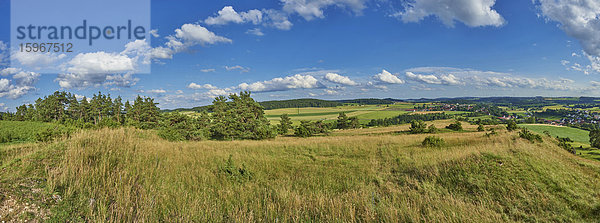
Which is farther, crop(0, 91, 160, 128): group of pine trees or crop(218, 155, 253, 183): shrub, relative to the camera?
crop(0, 91, 160, 128): group of pine trees

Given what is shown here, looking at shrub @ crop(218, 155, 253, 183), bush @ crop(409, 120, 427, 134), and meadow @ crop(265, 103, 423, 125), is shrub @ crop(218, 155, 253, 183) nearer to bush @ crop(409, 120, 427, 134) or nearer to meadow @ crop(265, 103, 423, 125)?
bush @ crop(409, 120, 427, 134)

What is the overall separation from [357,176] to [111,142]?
A: 805cm

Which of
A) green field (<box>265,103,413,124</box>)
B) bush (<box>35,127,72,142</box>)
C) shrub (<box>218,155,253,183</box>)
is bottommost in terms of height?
green field (<box>265,103,413,124</box>)

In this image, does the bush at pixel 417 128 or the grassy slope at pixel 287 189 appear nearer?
→ the grassy slope at pixel 287 189

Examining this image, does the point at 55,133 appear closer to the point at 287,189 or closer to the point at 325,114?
the point at 287,189

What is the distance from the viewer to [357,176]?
816 cm

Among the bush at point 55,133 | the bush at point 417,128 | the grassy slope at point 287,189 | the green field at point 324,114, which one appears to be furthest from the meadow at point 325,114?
the grassy slope at point 287,189

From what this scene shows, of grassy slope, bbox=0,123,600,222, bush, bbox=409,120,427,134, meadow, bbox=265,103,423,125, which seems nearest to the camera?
grassy slope, bbox=0,123,600,222

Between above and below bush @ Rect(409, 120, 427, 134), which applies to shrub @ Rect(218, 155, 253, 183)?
above

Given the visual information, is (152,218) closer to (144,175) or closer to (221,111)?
(144,175)

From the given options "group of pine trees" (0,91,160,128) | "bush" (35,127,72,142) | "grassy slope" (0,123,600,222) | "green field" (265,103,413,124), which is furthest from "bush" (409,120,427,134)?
"group of pine trees" (0,91,160,128)

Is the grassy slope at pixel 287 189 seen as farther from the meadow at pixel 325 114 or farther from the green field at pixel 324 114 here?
the green field at pixel 324 114

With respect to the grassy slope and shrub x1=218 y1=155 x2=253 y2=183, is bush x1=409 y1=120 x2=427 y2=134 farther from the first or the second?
shrub x1=218 y1=155 x2=253 y2=183

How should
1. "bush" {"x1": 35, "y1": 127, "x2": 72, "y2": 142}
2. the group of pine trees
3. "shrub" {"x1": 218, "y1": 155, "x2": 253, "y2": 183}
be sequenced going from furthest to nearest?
the group of pine trees, "bush" {"x1": 35, "y1": 127, "x2": 72, "y2": 142}, "shrub" {"x1": 218, "y1": 155, "x2": 253, "y2": 183}
